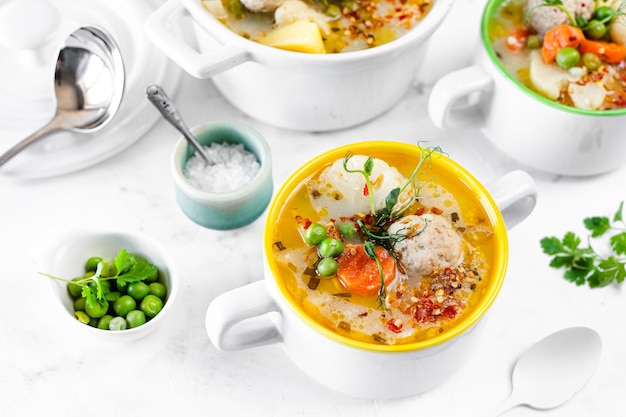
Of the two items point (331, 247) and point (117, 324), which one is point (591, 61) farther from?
point (117, 324)

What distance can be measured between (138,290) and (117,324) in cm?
10

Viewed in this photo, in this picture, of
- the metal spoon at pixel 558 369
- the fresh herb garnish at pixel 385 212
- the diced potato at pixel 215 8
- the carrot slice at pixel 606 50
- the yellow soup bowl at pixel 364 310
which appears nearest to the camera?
the yellow soup bowl at pixel 364 310

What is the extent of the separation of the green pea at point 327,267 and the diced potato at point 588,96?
84 centimetres

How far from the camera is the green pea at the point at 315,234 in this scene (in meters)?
1.96

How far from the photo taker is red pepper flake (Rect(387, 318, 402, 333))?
1.88 meters

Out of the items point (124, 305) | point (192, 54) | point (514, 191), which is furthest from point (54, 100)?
point (514, 191)

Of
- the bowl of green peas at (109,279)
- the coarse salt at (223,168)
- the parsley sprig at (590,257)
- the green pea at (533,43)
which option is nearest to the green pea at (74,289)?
the bowl of green peas at (109,279)

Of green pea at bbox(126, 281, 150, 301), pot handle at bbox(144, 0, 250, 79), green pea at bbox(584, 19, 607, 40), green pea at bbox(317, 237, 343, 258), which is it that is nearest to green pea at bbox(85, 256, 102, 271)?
green pea at bbox(126, 281, 150, 301)

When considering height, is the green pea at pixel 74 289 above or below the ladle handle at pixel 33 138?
below

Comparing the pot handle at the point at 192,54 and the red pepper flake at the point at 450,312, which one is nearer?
the red pepper flake at the point at 450,312

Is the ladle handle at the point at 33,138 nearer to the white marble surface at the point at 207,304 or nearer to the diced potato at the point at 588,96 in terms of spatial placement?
the white marble surface at the point at 207,304

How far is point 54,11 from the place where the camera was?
2.52 metres

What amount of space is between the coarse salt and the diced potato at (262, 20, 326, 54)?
0.31 meters

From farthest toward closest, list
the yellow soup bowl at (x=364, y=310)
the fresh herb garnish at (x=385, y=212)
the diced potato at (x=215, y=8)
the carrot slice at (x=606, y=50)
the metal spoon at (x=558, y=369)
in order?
1. the diced potato at (x=215, y=8)
2. the carrot slice at (x=606, y=50)
3. the metal spoon at (x=558, y=369)
4. the fresh herb garnish at (x=385, y=212)
5. the yellow soup bowl at (x=364, y=310)
